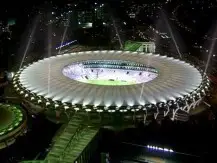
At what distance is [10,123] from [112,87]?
8.43 m

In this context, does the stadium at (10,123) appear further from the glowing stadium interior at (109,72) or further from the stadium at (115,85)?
the glowing stadium interior at (109,72)

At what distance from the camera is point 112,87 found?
82.6ft

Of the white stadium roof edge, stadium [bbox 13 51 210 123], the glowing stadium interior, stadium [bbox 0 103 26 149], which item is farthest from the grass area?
the glowing stadium interior

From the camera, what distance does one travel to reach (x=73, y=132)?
22.9 m

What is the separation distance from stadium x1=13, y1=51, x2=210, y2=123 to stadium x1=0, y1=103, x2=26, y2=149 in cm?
170

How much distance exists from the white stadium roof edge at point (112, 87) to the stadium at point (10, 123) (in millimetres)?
2167

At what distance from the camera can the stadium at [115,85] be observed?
23.0m

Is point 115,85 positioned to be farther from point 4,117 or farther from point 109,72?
point 4,117

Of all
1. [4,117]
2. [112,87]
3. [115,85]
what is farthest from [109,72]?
[4,117]

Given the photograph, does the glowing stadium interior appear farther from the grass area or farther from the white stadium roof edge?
the grass area

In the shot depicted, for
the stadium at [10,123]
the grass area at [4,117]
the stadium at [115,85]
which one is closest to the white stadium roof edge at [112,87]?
the stadium at [115,85]

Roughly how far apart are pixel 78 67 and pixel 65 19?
94.7 feet

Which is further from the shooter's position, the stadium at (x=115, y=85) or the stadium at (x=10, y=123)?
the stadium at (x=115, y=85)

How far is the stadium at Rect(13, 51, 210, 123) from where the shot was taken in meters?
23.0
